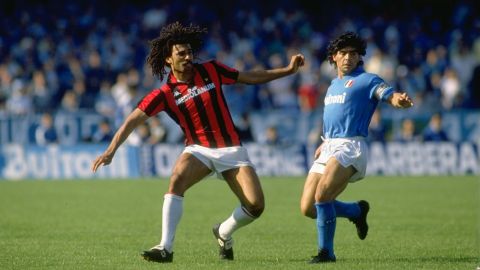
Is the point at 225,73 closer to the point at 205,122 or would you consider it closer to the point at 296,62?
the point at 205,122

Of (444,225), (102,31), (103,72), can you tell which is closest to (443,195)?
(444,225)

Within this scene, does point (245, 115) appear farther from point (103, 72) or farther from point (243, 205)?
point (243, 205)

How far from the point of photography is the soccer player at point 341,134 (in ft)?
32.2

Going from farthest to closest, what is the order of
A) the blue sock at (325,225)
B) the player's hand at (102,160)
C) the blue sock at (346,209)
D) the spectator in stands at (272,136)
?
the spectator in stands at (272,136) → the blue sock at (346,209) → the blue sock at (325,225) → the player's hand at (102,160)

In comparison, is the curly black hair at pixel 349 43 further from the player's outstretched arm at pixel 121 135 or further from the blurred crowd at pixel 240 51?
the blurred crowd at pixel 240 51

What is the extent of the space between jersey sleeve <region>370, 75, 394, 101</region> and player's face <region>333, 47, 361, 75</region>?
1.13 ft

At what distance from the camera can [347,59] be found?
1014cm

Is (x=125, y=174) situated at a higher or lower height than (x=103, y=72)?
lower

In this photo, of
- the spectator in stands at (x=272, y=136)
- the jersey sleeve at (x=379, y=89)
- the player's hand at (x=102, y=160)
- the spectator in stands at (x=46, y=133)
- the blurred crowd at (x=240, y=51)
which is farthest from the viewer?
the blurred crowd at (x=240, y=51)

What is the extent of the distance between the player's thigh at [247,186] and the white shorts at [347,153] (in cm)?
66

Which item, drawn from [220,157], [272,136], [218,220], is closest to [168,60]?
[220,157]

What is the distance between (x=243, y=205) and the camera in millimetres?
10039

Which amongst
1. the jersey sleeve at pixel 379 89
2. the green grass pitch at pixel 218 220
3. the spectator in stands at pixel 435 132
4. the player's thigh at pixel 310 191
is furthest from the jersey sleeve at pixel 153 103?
the spectator in stands at pixel 435 132

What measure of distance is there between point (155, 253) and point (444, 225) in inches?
215
